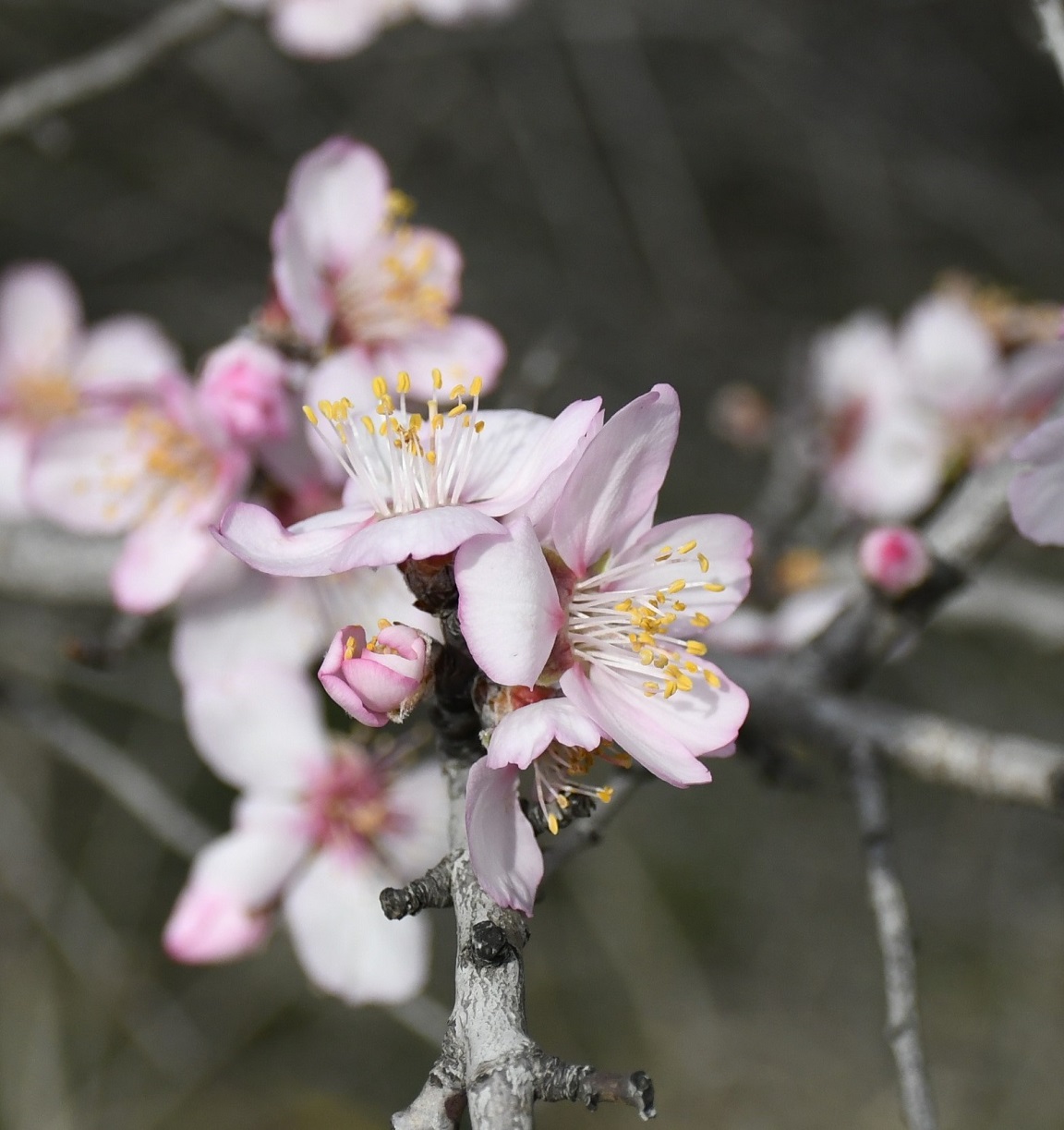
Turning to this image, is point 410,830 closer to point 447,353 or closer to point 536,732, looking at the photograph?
point 447,353

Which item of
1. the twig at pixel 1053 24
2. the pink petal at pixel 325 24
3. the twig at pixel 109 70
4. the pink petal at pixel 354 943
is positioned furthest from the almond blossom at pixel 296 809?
the pink petal at pixel 325 24

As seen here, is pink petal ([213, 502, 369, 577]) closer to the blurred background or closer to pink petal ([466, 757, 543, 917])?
pink petal ([466, 757, 543, 917])

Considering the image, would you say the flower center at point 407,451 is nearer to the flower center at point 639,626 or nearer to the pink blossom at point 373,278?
the flower center at point 639,626

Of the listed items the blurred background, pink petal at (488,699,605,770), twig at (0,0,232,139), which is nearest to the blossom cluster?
pink petal at (488,699,605,770)

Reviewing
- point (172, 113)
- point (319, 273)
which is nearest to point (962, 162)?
point (172, 113)

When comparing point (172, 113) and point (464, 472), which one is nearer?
point (464, 472)

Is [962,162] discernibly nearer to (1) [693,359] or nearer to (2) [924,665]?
(1) [693,359]

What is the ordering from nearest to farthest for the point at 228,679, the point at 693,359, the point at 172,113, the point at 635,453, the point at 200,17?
the point at 635,453, the point at 228,679, the point at 200,17, the point at 172,113, the point at 693,359
